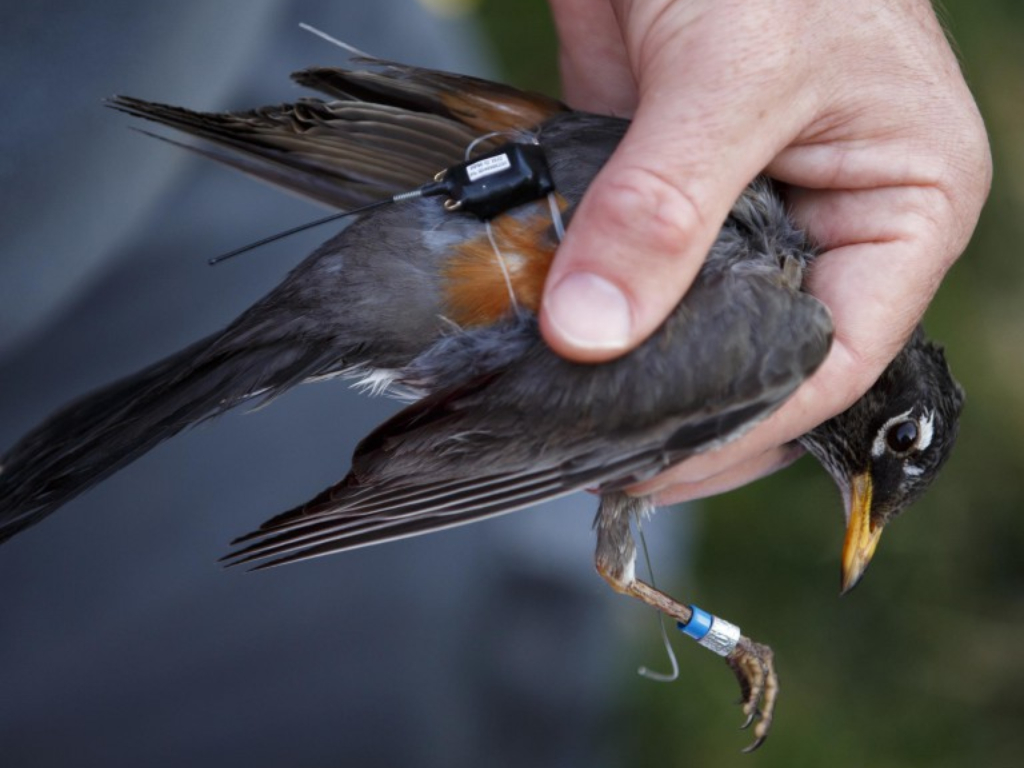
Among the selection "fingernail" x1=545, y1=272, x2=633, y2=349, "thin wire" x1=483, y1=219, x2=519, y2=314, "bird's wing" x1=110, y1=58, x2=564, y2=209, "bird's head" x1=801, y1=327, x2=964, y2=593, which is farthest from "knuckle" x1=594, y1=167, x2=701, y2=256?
"bird's head" x1=801, y1=327, x2=964, y2=593

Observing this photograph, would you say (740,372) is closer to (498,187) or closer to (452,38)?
(498,187)

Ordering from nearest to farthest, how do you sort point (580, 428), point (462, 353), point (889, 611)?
point (580, 428) < point (462, 353) < point (889, 611)

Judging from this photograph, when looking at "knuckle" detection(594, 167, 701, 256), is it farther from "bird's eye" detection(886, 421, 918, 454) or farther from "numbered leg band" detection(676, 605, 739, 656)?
"bird's eye" detection(886, 421, 918, 454)

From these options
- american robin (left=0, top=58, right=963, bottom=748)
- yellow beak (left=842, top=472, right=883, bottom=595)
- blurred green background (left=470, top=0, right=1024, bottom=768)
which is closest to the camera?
american robin (left=0, top=58, right=963, bottom=748)

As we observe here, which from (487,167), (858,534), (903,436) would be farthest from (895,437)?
(487,167)

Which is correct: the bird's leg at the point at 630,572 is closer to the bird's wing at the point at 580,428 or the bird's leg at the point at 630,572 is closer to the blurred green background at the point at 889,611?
the bird's wing at the point at 580,428

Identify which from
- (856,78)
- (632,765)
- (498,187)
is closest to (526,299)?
(498,187)

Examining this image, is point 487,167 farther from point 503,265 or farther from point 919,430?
point 919,430
